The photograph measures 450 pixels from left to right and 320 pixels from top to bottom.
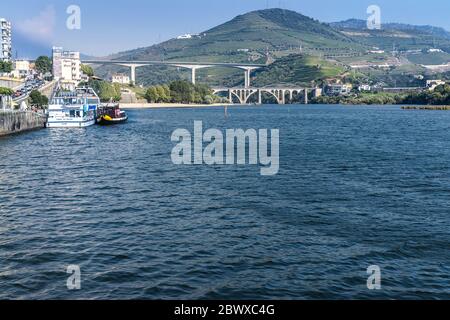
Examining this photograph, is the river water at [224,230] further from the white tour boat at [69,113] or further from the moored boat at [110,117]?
the moored boat at [110,117]

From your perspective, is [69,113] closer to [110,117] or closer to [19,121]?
[110,117]

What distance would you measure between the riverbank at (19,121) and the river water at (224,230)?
1189 inches

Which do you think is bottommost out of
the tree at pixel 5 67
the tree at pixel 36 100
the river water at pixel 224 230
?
the river water at pixel 224 230

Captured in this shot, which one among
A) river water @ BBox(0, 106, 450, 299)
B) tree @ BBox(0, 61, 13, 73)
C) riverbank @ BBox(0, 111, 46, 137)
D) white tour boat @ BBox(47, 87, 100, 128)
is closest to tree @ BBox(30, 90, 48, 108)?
white tour boat @ BBox(47, 87, 100, 128)

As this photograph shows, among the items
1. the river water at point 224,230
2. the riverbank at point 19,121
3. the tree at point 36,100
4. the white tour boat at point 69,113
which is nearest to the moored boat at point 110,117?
the white tour boat at point 69,113

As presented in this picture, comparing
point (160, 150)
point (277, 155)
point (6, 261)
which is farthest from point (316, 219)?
point (160, 150)

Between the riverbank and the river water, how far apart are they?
30.2 m

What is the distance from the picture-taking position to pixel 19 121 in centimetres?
8081

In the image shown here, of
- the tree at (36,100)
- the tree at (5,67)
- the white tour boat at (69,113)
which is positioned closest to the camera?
the white tour boat at (69,113)

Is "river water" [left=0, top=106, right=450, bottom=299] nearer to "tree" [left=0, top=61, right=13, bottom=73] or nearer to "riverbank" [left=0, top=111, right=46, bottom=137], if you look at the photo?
"riverbank" [left=0, top=111, right=46, bottom=137]

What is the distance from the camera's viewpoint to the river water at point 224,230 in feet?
55.1

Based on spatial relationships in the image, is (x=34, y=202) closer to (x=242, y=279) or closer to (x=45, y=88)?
(x=242, y=279)

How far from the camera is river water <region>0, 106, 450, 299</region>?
661 inches

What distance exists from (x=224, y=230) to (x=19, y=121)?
217 feet
